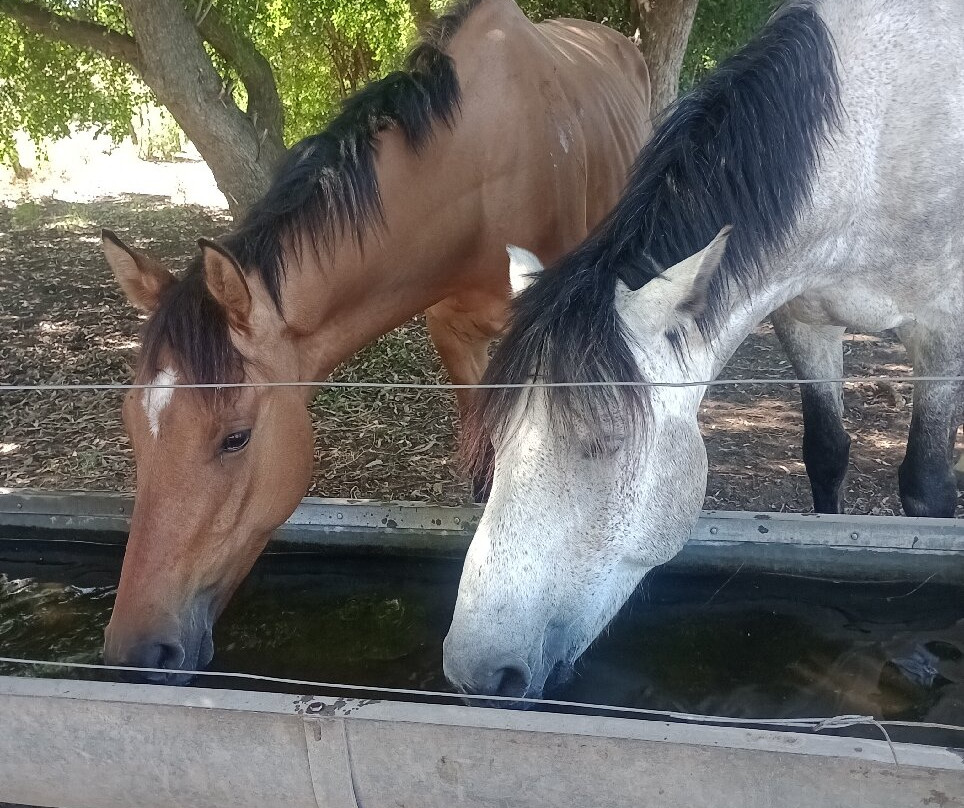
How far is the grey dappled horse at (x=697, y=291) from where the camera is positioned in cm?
159

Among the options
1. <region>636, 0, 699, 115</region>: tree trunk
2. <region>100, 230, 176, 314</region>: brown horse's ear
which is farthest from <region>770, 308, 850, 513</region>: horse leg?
<region>636, 0, 699, 115</region>: tree trunk

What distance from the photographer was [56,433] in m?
4.62

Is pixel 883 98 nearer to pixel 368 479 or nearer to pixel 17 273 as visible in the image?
pixel 368 479

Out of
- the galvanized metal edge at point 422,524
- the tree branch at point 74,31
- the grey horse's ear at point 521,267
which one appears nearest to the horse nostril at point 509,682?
the grey horse's ear at point 521,267

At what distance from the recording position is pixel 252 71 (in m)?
5.51

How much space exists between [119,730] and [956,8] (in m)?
2.93

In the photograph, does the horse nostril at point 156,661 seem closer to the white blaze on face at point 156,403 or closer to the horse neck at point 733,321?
the white blaze on face at point 156,403

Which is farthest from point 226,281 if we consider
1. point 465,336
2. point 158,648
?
point 465,336

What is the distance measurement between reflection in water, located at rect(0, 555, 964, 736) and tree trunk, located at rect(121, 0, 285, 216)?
220 cm

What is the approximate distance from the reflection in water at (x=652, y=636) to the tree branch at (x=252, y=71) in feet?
11.5

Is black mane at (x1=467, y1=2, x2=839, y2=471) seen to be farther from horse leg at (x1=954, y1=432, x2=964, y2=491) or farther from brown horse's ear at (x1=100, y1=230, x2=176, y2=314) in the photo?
horse leg at (x1=954, y1=432, x2=964, y2=491)

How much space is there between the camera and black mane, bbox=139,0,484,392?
1.90 metres

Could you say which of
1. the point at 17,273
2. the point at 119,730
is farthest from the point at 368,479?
the point at 17,273

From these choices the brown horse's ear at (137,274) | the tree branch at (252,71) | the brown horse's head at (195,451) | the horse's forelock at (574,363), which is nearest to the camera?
the horse's forelock at (574,363)
